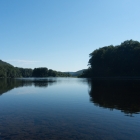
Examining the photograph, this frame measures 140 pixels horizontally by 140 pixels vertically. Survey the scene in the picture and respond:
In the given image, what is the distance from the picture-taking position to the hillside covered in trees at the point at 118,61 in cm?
12550

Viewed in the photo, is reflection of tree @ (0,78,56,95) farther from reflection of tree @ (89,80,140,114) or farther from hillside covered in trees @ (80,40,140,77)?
hillside covered in trees @ (80,40,140,77)

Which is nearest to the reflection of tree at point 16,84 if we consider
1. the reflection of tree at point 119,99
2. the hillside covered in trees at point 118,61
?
the reflection of tree at point 119,99

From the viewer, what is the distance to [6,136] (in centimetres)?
1383

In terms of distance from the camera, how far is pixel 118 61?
5369 inches

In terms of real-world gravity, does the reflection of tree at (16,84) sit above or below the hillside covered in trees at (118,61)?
below

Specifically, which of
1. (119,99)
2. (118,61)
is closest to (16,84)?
(119,99)

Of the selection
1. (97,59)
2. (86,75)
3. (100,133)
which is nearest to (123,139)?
(100,133)

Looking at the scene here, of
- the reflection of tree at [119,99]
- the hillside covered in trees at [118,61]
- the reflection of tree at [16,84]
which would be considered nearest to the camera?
the reflection of tree at [119,99]

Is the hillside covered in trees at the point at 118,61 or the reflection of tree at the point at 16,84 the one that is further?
the hillside covered in trees at the point at 118,61

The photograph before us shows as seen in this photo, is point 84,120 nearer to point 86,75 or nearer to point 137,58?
point 137,58

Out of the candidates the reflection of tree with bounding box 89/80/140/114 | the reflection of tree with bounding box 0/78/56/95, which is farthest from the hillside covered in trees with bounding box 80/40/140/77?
the reflection of tree with bounding box 89/80/140/114

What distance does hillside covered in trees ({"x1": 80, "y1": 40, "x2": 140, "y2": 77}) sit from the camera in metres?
126

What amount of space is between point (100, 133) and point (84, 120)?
4.19m

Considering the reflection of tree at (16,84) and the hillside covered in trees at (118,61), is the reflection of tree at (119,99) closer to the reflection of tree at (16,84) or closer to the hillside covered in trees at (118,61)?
the reflection of tree at (16,84)
